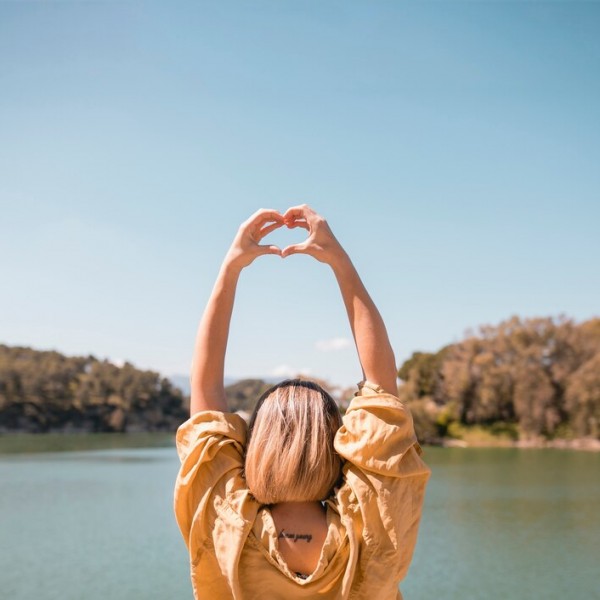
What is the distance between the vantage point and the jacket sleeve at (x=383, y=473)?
1269 millimetres

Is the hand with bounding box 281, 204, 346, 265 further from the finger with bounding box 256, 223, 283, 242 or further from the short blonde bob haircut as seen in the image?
the short blonde bob haircut

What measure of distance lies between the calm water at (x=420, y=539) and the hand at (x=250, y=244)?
324 inches

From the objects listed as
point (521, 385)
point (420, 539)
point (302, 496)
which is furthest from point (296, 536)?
point (521, 385)

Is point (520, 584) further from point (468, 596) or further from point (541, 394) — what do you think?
point (541, 394)

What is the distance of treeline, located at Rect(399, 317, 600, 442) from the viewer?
110ft

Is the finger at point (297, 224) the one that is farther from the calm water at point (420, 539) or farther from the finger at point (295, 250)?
the calm water at point (420, 539)

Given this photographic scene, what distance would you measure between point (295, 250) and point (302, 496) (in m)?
0.50

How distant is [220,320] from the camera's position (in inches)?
57.9

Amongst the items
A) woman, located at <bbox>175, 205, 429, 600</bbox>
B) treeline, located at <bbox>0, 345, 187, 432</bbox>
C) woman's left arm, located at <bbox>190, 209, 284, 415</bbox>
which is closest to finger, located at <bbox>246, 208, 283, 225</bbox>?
woman's left arm, located at <bbox>190, 209, 284, 415</bbox>

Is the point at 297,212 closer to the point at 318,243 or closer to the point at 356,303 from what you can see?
the point at 318,243

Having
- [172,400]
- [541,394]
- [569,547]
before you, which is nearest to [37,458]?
[541,394]

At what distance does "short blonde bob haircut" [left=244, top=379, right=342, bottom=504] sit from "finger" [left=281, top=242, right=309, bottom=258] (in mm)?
295

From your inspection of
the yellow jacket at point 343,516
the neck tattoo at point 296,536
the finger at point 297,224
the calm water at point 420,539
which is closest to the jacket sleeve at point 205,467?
the yellow jacket at point 343,516

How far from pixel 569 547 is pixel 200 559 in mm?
11799
